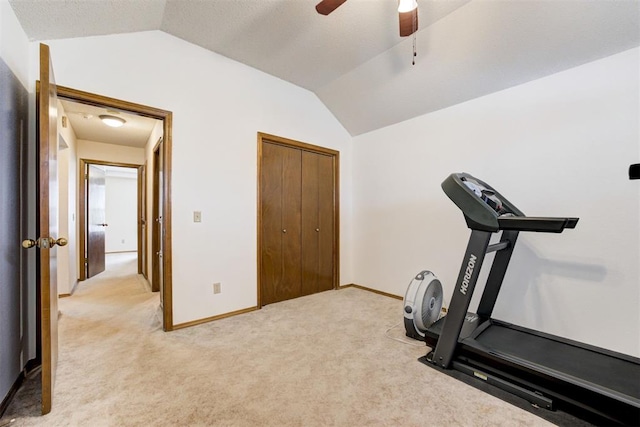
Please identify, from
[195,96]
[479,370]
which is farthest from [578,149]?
[195,96]

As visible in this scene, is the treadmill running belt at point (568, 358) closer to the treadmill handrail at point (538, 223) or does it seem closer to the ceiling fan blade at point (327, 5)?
the treadmill handrail at point (538, 223)

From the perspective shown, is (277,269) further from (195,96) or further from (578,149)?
(578,149)

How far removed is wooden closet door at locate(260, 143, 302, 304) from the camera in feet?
10.5

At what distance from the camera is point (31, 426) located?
1359 mm

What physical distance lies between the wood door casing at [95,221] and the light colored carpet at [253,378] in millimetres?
2228

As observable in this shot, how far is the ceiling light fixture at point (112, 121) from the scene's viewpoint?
336 centimetres

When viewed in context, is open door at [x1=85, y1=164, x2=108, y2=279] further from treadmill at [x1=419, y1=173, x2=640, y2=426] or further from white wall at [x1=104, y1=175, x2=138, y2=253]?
treadmill at [x1=419, y1=173, x2=640, y2=426]

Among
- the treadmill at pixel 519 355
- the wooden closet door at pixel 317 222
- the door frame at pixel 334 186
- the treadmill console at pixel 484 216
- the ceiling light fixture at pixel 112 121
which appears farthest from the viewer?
the wooden closet door at pixel 317 222

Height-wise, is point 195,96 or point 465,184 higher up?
point 195,96

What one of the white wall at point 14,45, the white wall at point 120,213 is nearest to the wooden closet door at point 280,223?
the white wall at point 14,45

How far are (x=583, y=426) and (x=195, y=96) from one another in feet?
12.0

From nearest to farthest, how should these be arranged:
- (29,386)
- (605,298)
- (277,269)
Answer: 1. (29,386)
2. (605,298)
3. (277,269)

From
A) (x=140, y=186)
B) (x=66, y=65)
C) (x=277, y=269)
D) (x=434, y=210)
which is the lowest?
(x=277, y=269)

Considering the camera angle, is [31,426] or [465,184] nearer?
[31,426]
